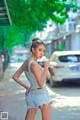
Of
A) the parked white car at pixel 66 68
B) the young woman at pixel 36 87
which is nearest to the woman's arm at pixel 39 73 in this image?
the young woman at pixel 36 87

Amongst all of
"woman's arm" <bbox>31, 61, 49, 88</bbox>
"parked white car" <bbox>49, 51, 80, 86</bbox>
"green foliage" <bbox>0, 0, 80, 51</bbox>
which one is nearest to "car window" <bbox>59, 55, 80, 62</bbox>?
"parked white car" <bbox>49, 51, 80, 86</bbox>

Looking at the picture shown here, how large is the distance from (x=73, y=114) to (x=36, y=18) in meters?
11.7

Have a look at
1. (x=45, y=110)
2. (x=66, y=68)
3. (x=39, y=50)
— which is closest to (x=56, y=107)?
(x=66, y=68)

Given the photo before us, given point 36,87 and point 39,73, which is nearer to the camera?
point 39,73

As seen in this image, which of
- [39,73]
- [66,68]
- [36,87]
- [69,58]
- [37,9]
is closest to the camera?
[39,73]

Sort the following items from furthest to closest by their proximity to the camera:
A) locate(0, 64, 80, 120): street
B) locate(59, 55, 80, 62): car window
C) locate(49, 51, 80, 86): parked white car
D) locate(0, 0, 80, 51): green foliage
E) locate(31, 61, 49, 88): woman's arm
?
locate(0, 0, 80, 51): green foliage < locate(59, 55, 80, 62): car window < locate(49, 51, 80, 86): parked white car < locate(0, 64, 80, 120): street < locate(31, 61, 49, 88): woman's arm

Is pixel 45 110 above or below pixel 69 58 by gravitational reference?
above

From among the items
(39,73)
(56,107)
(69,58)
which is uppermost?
(39,73)

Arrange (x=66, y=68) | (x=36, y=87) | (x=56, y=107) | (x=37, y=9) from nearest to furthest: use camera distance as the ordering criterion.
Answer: (x=36, y=87) < (x=56, y=107) < (x=66, y=68) < (x=37, y=9)

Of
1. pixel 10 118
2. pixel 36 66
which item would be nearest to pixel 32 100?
pixel 36 66

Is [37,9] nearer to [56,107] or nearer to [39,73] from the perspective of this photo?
[56,107]

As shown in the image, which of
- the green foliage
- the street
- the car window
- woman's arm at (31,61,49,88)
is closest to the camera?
woman's arm at (31,61,49,88)

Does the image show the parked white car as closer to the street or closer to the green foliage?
the street

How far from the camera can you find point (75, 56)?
15.6m
